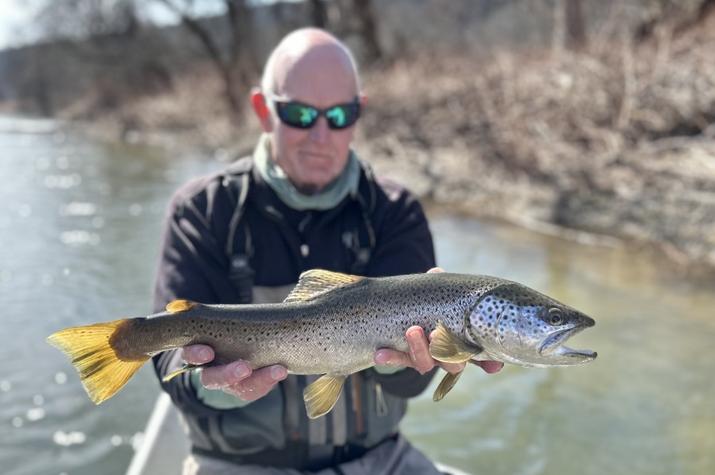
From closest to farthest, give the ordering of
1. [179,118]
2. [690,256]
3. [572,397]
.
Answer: [572,397] < [690,256] < [179,118]

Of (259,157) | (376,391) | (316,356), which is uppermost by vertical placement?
(259,157)

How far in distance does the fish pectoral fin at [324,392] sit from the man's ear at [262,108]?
4.69ft

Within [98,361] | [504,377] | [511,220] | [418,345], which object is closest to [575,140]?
[511,220]

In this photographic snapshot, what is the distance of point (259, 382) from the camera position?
250 centimetres

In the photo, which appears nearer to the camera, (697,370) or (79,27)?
(697,370)

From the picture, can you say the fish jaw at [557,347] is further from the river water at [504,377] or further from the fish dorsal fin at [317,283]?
the river water at [504,377]

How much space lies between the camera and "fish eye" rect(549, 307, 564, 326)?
231 centimetres

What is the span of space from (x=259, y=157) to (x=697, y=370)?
5185 millimetres

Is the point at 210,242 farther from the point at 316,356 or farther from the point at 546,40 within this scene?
the point at 546,40

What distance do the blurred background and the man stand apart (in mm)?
2491

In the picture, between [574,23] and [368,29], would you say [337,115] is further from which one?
[368,29]

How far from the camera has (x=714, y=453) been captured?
16.9 ft

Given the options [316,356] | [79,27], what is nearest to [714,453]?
[316,356]

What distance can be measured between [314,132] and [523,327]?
4.77ft
